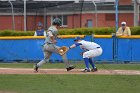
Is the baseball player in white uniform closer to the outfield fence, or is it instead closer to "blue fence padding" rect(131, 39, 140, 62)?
the outfield fence

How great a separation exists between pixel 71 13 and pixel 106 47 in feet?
79.9

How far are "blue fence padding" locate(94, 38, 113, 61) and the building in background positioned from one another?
74.4 feet

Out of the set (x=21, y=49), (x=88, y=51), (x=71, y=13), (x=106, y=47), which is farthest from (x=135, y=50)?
(x=71, y=13)

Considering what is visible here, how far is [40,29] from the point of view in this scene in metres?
23.5

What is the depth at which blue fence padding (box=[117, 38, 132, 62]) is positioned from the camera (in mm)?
22406

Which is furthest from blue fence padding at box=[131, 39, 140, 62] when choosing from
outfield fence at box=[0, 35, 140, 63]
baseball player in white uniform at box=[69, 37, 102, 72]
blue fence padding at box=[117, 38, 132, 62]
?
baseball player in white uniform at box=[69, 37, 102, 72]
